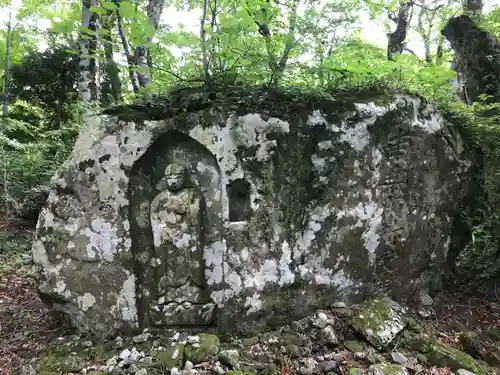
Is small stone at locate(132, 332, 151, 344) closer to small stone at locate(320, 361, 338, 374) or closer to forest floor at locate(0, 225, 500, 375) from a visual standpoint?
forest floor at locate(0, 225, 500, 375)

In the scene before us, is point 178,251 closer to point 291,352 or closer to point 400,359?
point 291,352

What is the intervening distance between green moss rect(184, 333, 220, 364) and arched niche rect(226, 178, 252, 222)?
135 cm

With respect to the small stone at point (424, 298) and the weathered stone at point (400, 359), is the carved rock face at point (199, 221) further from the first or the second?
the small stone at point (424, 298)

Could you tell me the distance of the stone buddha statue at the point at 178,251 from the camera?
4336mm

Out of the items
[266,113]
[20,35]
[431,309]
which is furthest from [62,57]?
[431,309]

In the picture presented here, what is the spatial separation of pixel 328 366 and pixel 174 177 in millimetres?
2664

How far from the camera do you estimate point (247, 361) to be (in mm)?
4000

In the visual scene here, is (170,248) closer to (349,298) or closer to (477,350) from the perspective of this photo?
(349,298)

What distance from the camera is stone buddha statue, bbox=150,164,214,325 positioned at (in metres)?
4.34

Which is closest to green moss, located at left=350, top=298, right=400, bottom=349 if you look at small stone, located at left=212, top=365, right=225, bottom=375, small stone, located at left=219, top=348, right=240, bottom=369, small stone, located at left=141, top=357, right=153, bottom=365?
small stone, located at left=219, top=348, right=240, bottom=369

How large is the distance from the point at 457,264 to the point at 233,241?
389 centimetres

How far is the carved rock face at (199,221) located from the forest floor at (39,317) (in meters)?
0.63

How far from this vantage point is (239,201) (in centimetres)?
446

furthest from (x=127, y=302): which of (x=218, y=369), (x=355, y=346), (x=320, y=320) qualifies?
(x=355, y=346)
